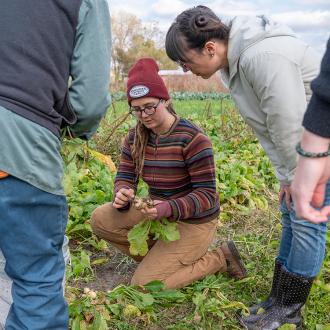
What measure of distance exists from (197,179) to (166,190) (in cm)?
22

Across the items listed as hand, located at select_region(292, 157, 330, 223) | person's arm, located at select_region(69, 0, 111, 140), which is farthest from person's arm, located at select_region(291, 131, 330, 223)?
person's arm, located at select_region(69, 0, 111, 140)

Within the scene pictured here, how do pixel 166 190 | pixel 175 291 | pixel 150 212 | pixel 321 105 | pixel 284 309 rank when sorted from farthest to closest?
1. pixel 166 190
2. pixel 175 291
3. pixel 150 212
4. pixel 284 309
5. pixel 321 105

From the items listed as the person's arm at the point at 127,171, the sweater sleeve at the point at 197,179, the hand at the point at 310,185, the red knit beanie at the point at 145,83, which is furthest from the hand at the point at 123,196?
the hand at the point at 310,185

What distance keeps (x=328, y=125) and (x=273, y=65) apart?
90 cm

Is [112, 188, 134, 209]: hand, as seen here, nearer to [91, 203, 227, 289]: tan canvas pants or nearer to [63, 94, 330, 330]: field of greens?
[91, 203, 227, 289]: tan canvas pants

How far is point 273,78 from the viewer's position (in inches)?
80.3

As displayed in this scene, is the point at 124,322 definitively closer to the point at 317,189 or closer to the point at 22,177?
the point at 22,177

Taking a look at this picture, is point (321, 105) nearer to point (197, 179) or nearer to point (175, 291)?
point (197, 179)

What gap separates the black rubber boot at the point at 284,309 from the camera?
249 cm

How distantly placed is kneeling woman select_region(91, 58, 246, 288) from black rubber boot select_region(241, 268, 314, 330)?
479 millimetres

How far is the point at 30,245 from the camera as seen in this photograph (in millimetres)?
1791

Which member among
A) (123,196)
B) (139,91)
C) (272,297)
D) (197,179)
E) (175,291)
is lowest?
(175,291)

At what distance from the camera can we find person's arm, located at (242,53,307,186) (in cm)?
204

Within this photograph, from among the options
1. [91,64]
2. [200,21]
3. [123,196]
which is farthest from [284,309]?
[91,64]
